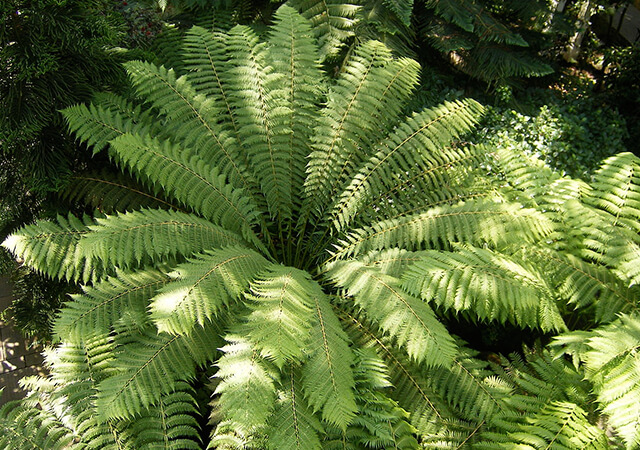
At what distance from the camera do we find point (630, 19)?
679 cm

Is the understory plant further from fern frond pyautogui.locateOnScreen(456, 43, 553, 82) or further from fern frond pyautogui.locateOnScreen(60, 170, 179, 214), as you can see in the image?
fern frond pyautogui.locateOnScreen(456, 43, 553, 82)

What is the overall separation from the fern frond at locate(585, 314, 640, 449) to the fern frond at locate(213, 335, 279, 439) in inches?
57.2

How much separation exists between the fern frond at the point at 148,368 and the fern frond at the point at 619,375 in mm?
1888

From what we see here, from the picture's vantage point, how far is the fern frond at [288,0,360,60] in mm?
4164

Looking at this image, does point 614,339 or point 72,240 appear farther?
point 72,240

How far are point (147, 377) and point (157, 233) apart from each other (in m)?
0.71

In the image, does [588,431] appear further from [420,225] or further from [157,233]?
[157,233]

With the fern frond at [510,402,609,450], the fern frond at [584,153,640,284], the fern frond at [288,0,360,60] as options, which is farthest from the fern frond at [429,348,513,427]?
the fern frond at [288,0,360,60]

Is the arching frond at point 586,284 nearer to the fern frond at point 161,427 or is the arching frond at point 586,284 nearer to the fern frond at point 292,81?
the fern frond at point 292,81

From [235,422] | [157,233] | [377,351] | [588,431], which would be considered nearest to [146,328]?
[157,233]

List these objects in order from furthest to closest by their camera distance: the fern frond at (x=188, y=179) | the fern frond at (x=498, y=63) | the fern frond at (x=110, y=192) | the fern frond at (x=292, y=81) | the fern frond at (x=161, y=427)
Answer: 1. the fern frond at (x=498, y=63)
2. the fern frond at (x=292, y=81)
3. the fern frond at (x=110, y=192)
4. the fern frond at (x=188, y=179)
5. the fern frond at (x=161, y=427)

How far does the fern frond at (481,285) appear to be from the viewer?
7.61 feet

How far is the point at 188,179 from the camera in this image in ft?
9.14

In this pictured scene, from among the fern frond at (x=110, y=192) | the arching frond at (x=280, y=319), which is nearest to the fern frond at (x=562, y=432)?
the arching frond at (x=280, y=319)
